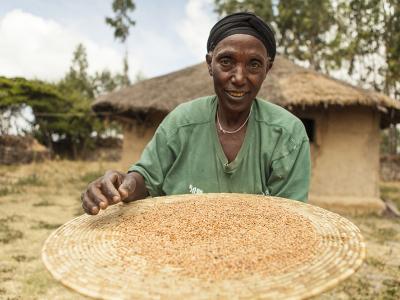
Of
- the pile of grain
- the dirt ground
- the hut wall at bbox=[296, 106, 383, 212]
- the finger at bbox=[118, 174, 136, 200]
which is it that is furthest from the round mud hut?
the pile of grain

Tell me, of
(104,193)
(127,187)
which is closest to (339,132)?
(127,187)

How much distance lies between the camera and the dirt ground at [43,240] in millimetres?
3494

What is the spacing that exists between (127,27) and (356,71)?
42.4ft

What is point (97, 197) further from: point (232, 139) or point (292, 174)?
point (292, 174)

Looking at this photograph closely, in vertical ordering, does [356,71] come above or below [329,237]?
above

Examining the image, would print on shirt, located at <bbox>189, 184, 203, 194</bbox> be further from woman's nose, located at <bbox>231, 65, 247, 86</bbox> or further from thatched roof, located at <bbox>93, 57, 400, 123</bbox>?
thatched roof, located at <bbox>93, 57, 400, 123</bbox>

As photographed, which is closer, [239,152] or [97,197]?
[97,197]

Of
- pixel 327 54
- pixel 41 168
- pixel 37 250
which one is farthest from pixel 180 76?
pixel 327 54

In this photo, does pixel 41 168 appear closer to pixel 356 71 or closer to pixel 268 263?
pixel 356 71

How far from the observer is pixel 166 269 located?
976mm

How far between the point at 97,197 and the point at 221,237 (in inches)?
17.8

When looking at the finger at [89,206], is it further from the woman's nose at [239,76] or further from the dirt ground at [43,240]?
the woman's nose at [239,76]

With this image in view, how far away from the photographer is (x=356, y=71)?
15070mm

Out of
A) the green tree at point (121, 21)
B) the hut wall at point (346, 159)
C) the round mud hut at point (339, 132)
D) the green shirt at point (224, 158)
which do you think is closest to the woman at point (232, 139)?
the green shirt at point (224, 158)
